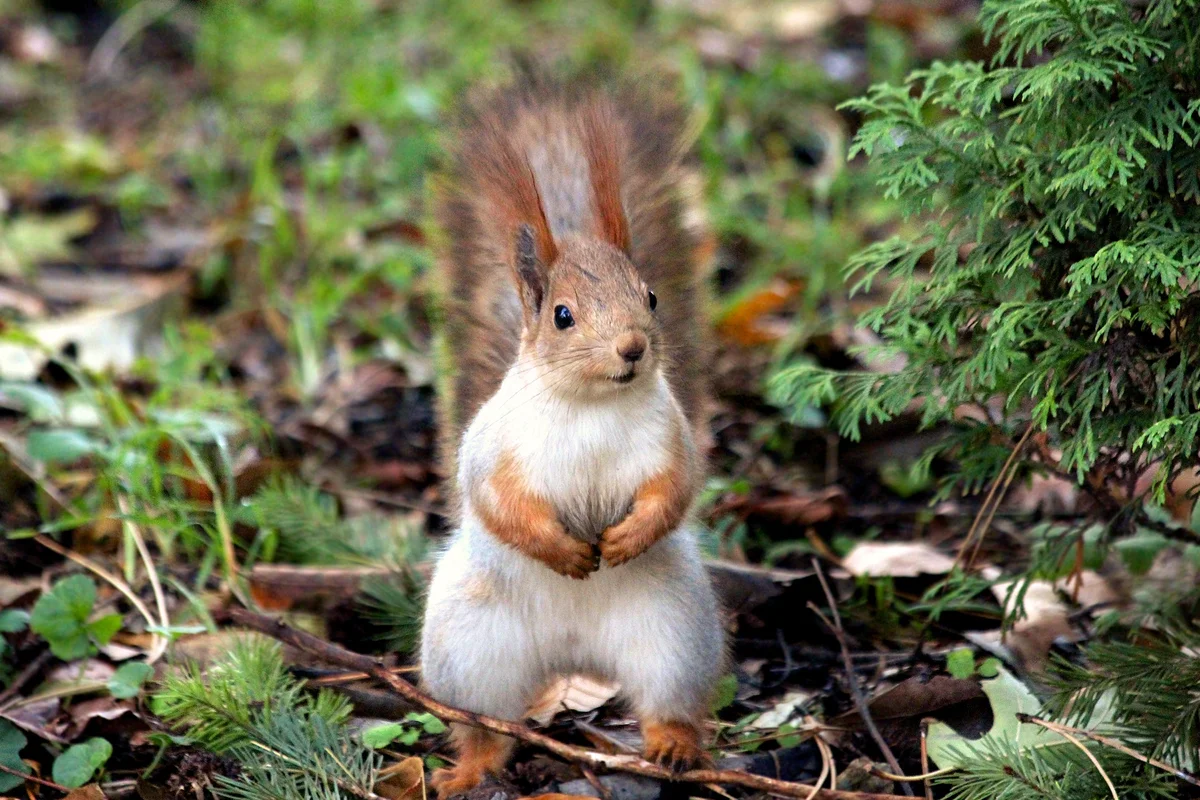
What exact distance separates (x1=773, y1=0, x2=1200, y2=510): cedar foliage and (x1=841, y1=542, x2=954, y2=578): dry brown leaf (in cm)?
45

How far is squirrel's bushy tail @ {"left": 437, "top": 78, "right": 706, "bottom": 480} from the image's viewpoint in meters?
2.37

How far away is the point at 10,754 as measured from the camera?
82.5 inches

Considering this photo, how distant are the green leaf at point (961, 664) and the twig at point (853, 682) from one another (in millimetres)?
148

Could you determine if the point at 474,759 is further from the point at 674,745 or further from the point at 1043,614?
the point at 1043,614

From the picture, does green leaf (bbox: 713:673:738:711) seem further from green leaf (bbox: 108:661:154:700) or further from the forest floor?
green leaf (bbox: 108:661:154:700)

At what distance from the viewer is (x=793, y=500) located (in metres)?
2.86

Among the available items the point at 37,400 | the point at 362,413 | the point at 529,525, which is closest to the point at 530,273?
the point at 529,525

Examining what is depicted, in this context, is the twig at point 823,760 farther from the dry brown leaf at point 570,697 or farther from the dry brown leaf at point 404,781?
the dry brown leaf at point 404,781

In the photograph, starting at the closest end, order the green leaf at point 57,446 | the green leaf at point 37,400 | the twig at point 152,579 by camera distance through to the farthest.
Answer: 1. the twig at point 152,579
2. the green leaf at point 57,446
3. the green leaf at point 37,400

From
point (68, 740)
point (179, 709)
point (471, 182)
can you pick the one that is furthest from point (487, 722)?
point (471, 182)

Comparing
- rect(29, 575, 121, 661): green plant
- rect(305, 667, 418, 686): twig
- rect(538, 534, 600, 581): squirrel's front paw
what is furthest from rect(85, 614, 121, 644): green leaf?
rect(538, 534, 600, 581): squirrel's front paw

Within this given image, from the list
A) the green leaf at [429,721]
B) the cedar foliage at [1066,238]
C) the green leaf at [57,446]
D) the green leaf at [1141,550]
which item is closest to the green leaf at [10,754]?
the green leaf at [429,721]

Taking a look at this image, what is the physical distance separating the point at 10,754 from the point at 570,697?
2.85 feet

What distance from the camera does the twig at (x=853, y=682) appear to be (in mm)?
2113
